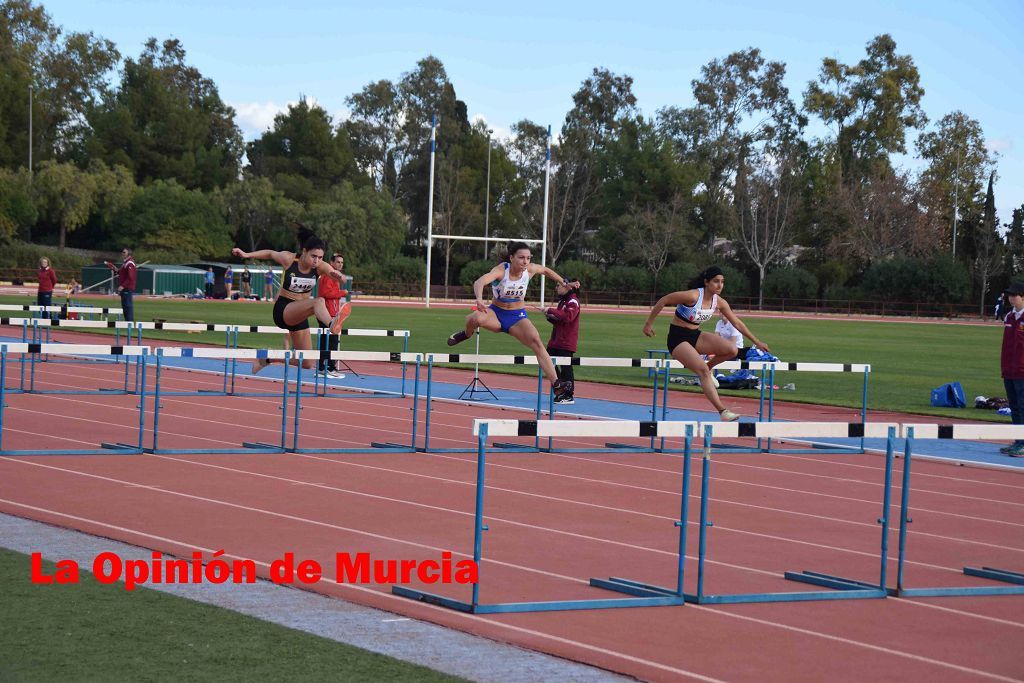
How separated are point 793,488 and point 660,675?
5739mm

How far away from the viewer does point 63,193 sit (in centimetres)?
6775

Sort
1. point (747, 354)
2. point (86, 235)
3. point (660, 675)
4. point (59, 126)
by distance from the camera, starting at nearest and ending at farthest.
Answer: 1. point (660, 675)
2. point (747, 354)
3. point (86, 235)
4. point (59, 126)

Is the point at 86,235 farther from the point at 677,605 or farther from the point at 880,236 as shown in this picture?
the point at 677,605

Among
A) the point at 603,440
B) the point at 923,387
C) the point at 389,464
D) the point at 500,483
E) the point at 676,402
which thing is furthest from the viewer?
the point at 923,387

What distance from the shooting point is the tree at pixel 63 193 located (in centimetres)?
6725

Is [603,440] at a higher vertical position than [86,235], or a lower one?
lower

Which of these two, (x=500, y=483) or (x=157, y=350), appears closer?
(x=500, y=483)

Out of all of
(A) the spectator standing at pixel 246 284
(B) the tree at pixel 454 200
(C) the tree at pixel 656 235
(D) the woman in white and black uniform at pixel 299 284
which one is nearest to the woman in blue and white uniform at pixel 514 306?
(D) the woman in white and black uniform at pixel 299 284

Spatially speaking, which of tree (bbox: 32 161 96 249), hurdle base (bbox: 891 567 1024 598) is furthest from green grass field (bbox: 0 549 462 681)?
tree (bbox: 32 161 96 249)

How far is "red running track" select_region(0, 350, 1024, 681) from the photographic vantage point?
5.54 meters

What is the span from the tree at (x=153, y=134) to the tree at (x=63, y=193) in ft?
19.0

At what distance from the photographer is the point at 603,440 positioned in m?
14.1

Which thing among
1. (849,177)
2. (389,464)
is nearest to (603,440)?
(389,464)

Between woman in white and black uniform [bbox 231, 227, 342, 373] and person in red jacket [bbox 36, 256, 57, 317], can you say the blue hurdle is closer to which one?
woman in white and black uniform [bbox 231, 227, 342, 373]
